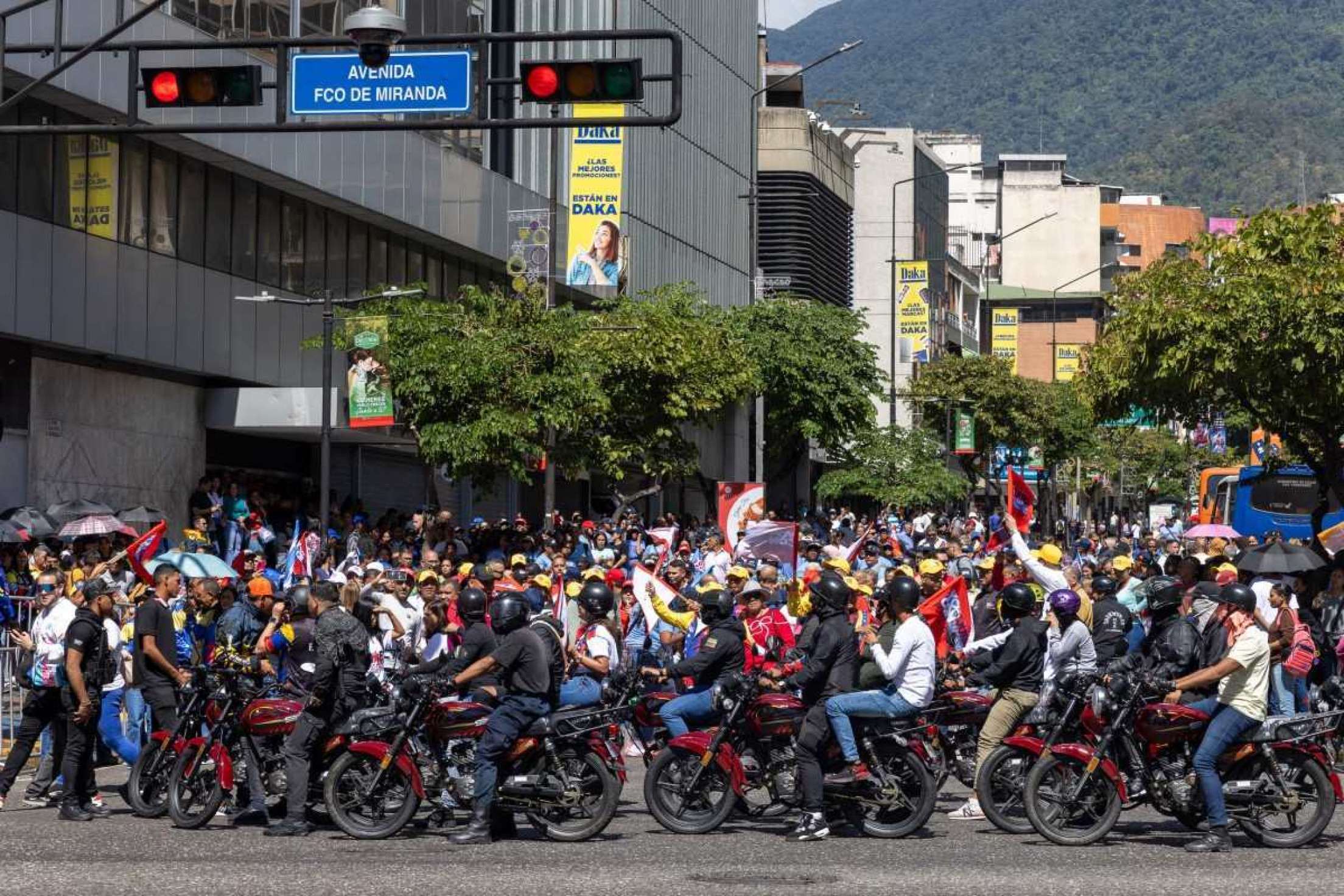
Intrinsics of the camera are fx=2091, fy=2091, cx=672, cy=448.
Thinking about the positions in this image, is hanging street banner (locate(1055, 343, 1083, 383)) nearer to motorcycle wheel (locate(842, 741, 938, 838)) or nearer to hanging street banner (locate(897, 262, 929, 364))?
hanging street banner (locate(897, 262, 929, 364))

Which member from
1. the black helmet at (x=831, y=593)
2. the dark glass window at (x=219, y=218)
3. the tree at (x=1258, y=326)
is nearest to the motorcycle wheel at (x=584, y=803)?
the black helmet at (x=831, y=593)

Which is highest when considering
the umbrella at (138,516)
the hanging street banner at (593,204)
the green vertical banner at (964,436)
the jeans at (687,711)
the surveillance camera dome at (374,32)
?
the hanging street banner at (593,204)

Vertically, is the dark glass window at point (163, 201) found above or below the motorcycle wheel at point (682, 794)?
above

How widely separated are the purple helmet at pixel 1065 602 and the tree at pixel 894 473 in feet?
167

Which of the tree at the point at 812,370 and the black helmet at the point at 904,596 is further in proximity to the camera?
the tree at the point at 812,370

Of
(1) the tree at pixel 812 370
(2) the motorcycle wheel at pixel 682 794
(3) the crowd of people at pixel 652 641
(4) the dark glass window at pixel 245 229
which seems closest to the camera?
(3) the crowd of people at pixel 652 641

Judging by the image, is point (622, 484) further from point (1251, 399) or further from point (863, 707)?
point (863, 707)

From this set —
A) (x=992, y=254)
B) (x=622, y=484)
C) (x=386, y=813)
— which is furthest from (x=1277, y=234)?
(x=992, y=254)

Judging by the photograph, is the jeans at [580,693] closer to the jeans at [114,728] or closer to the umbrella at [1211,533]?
the jeans at [114,728]

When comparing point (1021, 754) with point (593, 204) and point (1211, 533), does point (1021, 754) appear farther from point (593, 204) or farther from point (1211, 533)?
point (593, 204)

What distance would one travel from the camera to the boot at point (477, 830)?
519 inches

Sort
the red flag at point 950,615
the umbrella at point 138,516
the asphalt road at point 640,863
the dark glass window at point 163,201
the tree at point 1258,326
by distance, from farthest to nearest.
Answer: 1. the dark glass window at point 163,201
2. the tree at point 1258,326
3. the umbrella at point 138,516
4. the red flag at point 950,615
5. the asphalt road at point 640,863

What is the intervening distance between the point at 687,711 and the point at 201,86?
20.2 feet

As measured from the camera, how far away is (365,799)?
13266 millimetres
